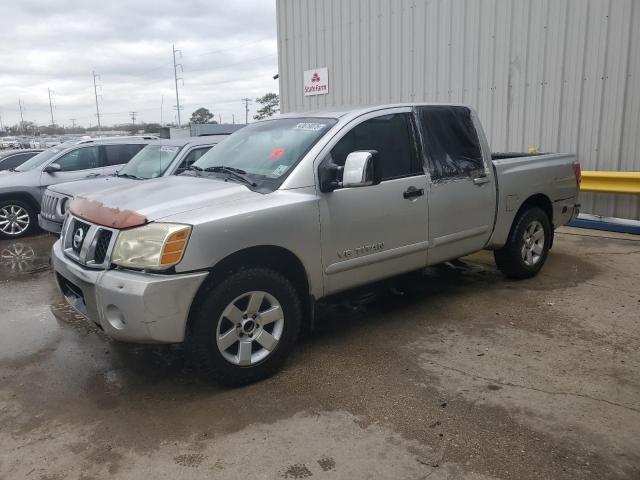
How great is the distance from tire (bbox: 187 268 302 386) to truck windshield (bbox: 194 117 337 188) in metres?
0.74

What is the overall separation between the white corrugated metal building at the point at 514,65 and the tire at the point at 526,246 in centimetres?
311

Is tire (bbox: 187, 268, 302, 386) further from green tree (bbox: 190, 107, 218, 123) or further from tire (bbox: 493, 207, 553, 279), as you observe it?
green tree (bbox: 190, 107, 218, 123)

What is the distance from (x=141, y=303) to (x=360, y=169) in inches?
65.3

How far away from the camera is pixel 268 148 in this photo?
4281 mm

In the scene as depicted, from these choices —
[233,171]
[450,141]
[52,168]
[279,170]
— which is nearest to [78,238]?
[233,171]

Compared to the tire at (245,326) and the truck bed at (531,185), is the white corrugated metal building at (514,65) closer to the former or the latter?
the truck bed at (531,185)

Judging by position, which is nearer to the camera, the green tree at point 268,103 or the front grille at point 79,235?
the front grille at point 79,235

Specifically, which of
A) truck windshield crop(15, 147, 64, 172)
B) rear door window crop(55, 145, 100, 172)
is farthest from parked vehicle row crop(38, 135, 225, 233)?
truck windshield crop(15, 147, 64, 172)

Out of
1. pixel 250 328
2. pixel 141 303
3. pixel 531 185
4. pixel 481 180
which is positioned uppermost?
pixel 481 180

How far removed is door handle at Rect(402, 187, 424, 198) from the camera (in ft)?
14.4

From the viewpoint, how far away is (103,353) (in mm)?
4285

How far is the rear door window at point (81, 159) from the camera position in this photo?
9.84 meters

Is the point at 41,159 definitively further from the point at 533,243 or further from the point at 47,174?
the point at 533,243

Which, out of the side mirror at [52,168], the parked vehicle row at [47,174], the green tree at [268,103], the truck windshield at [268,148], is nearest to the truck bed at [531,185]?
the truck windshield at [268,148]
